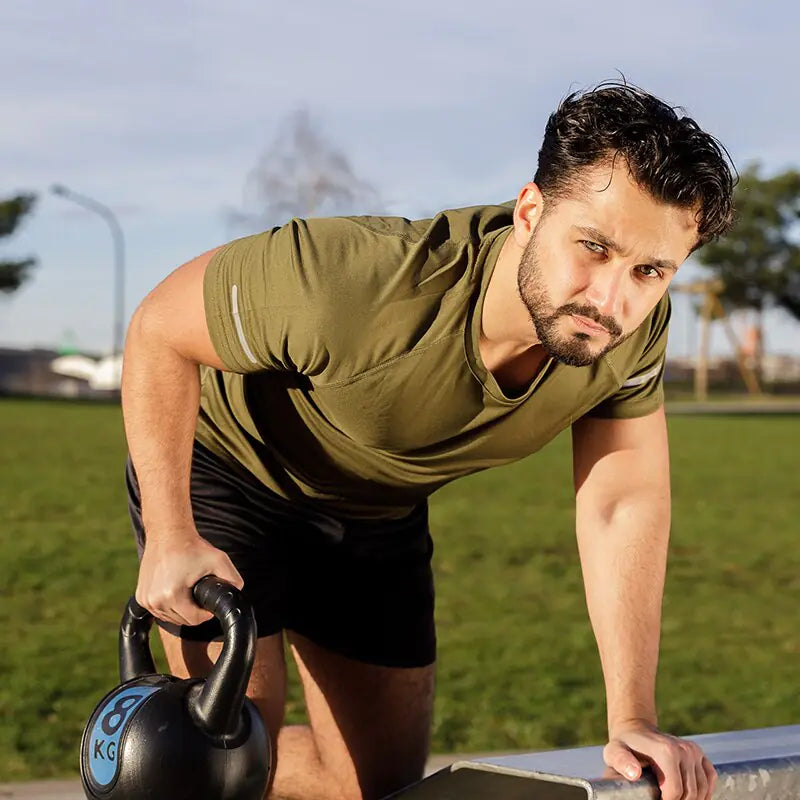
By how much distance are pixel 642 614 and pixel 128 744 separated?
1189mm

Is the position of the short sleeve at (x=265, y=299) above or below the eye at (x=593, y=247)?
below

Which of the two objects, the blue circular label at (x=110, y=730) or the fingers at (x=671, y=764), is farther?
the blue circular label at (x=110, y=730)

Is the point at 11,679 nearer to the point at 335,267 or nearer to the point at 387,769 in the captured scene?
the point at 387,769

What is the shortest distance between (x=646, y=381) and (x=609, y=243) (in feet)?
2.24

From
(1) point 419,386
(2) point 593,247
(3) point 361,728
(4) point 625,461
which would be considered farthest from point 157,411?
(3) point 361,728

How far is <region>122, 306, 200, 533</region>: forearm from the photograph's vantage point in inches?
114

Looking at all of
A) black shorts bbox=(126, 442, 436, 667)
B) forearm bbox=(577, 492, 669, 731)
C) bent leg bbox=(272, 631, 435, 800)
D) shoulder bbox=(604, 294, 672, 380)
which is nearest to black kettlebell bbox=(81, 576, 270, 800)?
black shorts bbox=(126, 442, 436, 667)

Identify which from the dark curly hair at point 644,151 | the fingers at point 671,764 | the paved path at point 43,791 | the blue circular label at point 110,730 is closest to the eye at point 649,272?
the dark curly hair at point 644,151

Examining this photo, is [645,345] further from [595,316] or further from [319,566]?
[319,566]

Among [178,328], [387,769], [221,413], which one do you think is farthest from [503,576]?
[178,328]

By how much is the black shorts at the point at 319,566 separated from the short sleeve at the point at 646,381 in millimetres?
809

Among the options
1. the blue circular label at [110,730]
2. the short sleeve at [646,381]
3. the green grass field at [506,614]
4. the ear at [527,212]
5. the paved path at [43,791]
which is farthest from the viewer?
the green grass field at [506,614]

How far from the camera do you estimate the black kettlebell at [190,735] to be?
2.50m

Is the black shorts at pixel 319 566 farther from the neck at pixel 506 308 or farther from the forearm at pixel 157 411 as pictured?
the neck at pixel 506 308
